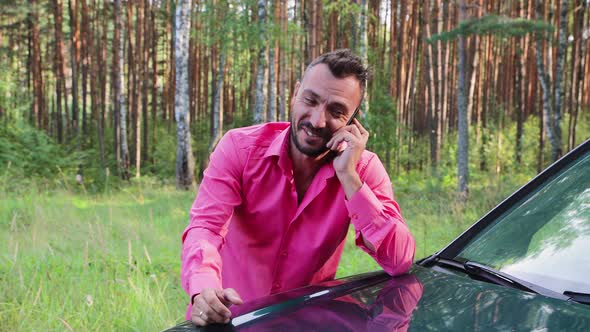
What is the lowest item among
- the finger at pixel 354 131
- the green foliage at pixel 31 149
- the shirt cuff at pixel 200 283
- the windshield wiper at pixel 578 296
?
the green foliage at pixel 31 149

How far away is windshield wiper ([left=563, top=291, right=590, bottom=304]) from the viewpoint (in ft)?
4.71

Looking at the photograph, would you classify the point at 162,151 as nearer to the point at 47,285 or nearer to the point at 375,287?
the point at 47,285

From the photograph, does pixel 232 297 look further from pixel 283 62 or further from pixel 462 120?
pixel 283 62

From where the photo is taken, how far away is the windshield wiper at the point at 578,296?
4.71ft

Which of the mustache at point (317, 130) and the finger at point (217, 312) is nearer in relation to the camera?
the finger at point (217, 312)

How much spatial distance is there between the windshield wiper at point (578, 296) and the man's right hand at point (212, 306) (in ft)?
2.89

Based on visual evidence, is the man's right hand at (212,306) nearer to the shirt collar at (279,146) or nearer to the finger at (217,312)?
the finger at (217,312)

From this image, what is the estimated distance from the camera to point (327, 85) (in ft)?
6.55

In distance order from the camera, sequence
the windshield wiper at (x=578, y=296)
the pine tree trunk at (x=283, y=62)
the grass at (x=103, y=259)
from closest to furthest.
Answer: the windshield wiper at (x=578, y=296) → the grass at (x=103, y=259) → the pine tree trunk at (x=283, y=62)

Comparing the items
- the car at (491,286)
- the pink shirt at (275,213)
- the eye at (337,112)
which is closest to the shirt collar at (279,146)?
the pink shirt at (275,213)

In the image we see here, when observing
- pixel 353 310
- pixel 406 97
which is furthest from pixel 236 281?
pixel 406 97

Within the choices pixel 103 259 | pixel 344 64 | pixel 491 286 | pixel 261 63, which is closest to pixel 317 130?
pixel 344 64

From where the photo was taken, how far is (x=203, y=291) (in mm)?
1588

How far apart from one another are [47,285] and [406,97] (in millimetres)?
21151
